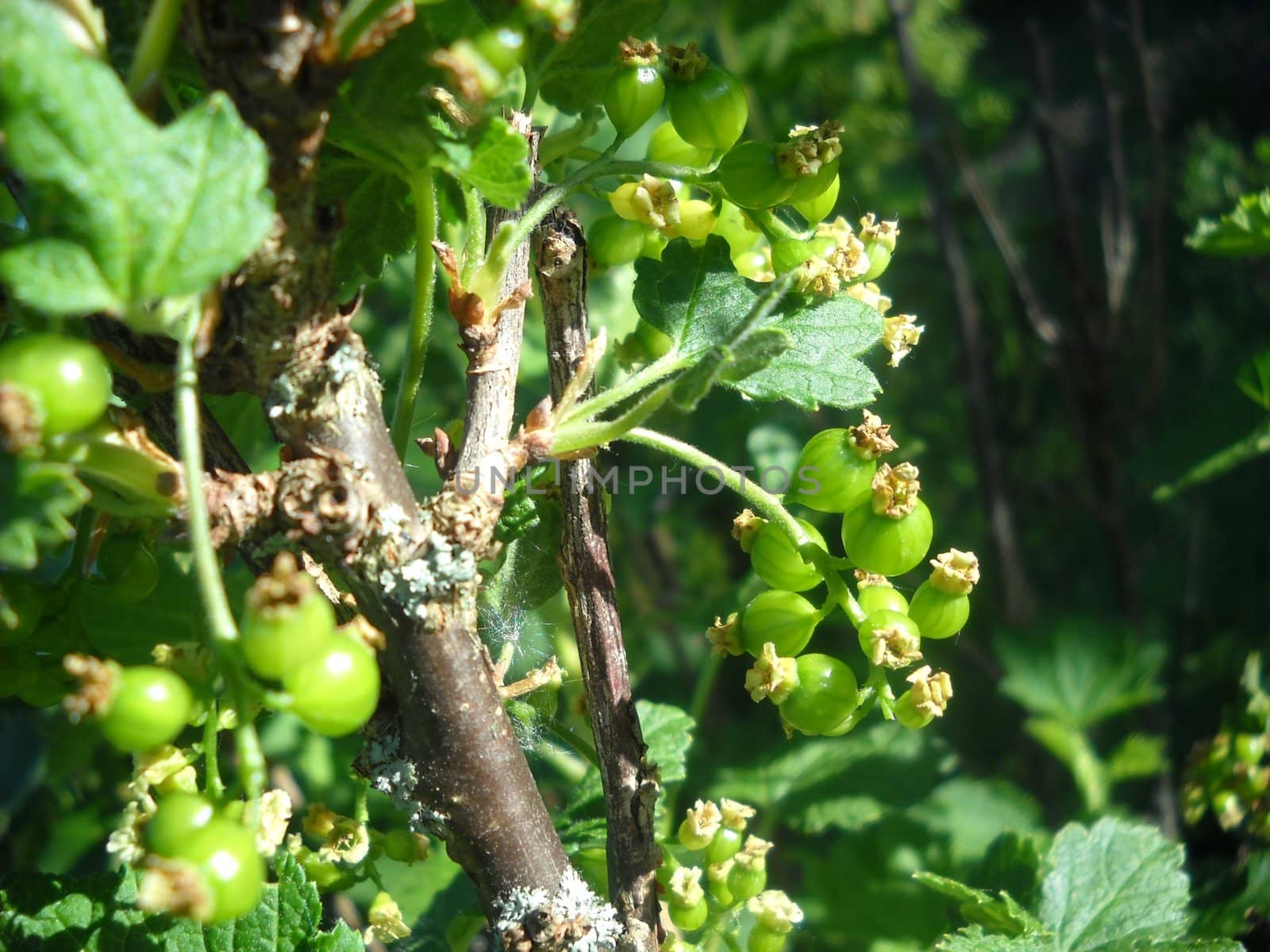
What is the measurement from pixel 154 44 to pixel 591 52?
445 millimetres

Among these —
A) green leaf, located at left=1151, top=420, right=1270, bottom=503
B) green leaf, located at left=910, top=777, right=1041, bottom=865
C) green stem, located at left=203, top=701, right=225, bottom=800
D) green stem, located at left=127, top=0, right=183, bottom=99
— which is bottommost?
green leaf, located at left=910, top=777, right=1041, bottom=865

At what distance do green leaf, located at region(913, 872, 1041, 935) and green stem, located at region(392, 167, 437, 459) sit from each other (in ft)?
2.25

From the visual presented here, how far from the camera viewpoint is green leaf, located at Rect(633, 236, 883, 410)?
3.06 feet

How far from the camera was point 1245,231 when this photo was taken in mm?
1292

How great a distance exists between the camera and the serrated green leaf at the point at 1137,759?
73.6 inches

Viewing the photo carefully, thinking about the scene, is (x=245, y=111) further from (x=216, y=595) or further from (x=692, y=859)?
(x=692, y=859)

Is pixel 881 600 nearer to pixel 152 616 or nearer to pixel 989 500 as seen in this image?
pixel 152 616

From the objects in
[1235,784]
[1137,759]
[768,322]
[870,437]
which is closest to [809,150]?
[768,322]

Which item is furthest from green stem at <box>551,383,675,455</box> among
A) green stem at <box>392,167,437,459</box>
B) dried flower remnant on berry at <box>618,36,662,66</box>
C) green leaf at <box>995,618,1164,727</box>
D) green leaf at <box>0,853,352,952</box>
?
green leaf at <box>995,618,1164,727</box>

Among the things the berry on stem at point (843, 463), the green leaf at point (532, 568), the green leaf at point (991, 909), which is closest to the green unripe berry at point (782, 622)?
the berry on stem at point (843, 463)

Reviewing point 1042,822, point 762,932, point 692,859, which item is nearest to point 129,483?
point 762,932

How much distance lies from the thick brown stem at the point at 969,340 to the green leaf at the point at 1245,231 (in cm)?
100

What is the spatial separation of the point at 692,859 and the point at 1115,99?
6.73 feet

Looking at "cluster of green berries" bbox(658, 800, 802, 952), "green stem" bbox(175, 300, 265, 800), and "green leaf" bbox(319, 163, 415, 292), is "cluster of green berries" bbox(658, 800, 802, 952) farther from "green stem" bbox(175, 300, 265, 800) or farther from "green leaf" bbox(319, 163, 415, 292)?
"green leaf" bbox(319, 163, 415, 292)
